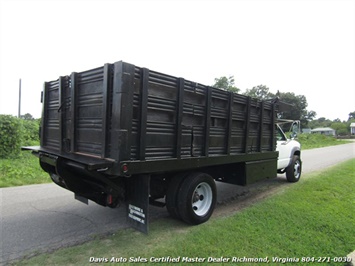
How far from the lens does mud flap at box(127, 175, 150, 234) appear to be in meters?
3.57

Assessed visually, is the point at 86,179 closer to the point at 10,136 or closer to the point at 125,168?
the point at 125,168

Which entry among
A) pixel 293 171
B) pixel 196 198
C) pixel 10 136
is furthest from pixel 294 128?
pixel 10 136

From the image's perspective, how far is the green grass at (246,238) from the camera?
3.29m

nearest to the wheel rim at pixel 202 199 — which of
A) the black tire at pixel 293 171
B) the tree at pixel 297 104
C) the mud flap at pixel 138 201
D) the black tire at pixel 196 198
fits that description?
the black tire at pixel 196 198

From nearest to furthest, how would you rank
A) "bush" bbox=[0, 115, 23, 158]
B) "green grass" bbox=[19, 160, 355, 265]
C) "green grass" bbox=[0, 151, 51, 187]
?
"green grass" bbox=[19, 160, 355, 265] → "green grass" bbox=[0, 151, 51, 187] → "bush" bbox=[0, 115, 23, 158]

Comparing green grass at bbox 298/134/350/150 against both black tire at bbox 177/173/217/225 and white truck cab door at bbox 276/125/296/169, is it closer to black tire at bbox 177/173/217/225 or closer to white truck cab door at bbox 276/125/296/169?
white truck cab door at bbox 276/125/296/169

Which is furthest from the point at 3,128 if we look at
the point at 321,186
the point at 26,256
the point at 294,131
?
the point at 321,186

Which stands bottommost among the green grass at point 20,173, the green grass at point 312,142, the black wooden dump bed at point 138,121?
Result: the green grass at point 20,173

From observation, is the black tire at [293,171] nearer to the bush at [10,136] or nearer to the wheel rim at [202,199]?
the wheel rim at [202,199]

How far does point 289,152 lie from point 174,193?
193 inches

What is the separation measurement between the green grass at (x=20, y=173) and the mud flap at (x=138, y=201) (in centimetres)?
486

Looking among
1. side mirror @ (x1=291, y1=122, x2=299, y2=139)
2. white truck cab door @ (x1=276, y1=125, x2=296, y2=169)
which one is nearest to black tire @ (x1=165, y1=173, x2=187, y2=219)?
white truck cab door @ (x1=276, y1=125, x2=296, y2=169)

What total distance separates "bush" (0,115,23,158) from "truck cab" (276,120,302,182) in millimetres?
9634

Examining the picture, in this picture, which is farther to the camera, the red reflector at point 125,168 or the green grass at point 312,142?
the green grass at point 312,142
